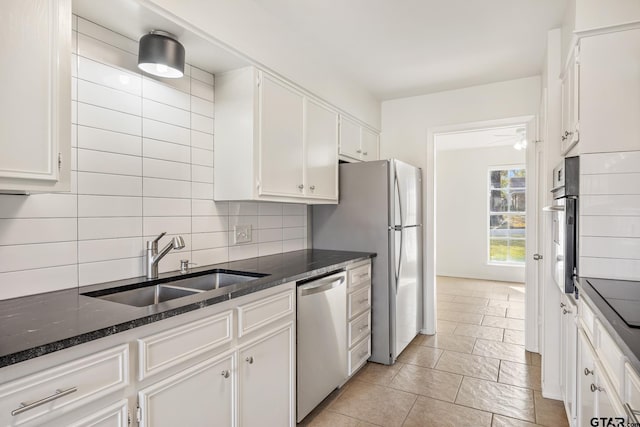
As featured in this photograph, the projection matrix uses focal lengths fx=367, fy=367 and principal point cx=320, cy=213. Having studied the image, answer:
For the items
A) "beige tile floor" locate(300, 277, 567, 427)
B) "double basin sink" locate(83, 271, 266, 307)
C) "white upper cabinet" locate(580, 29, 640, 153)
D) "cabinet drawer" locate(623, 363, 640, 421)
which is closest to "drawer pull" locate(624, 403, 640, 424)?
"cabinet drawer" locate(623, 363, 640, 421)

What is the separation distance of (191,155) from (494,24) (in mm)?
2169

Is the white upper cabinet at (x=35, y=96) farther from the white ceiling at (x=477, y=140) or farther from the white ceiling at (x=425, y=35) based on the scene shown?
the white ceiling at (x=477, y=140)

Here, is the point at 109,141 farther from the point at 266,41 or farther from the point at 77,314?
the point at 266,41

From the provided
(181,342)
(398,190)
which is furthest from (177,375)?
(398,190)

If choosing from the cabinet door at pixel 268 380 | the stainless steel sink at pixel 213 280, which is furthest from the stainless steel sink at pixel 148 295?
the cabinet door at pixel 268 380

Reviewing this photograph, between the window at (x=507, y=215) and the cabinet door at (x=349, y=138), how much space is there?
13.7ft

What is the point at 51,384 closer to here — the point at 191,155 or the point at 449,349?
the point at 191,155

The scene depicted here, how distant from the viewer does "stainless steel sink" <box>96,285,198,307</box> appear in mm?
1686

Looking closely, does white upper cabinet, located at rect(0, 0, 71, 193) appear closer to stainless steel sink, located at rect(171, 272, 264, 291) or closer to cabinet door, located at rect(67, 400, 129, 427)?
cabinet door, located at rect(67, 400, 129, 427)

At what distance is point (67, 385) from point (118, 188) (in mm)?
1026

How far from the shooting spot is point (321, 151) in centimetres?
289

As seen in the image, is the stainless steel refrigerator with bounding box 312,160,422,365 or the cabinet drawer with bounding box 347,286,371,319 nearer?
the cabinet drawer with bounding box 347,286,371,319

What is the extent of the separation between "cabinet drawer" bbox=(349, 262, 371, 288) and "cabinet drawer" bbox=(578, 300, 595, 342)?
1.39 meters

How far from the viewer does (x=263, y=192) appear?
224cm
